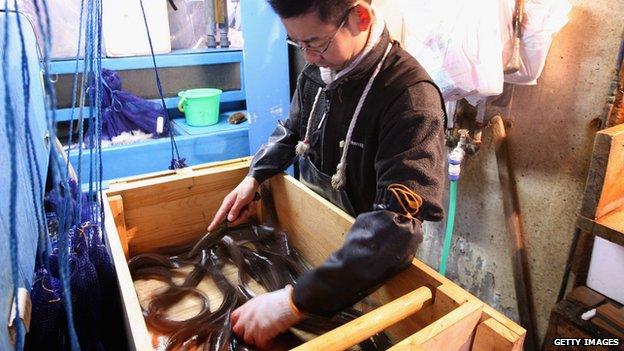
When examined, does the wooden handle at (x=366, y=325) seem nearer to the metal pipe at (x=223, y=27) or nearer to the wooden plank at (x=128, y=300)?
the wooden plank at (x=128, y=300)

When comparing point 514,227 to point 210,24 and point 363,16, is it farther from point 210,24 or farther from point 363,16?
point 210,24

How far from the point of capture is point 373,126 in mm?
1148

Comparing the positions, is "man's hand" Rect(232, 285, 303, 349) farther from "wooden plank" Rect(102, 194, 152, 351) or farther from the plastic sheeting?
the plastic sheeting

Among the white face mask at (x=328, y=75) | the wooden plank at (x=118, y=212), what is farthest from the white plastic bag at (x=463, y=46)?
the wooden plank at (x=118, y=212)

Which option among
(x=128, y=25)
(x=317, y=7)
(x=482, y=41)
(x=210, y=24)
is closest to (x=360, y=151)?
(x=317, y=7)

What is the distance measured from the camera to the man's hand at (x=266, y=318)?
928mm

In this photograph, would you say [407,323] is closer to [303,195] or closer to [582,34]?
[303,195]

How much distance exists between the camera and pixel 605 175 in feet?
3.37

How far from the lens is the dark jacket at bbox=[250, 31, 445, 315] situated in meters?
0.91

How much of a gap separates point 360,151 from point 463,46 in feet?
2.06

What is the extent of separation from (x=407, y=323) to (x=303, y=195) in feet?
1.77

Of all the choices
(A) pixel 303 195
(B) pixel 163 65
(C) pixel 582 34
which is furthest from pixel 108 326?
(B) pixel 163 65

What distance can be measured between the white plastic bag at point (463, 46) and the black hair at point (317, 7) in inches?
25.0

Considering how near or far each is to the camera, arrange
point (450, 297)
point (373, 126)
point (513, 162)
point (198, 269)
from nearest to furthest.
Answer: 1. point (450, 297)
2. point (373, 126)
3. point (198, 269)
4. point (513, 162)
